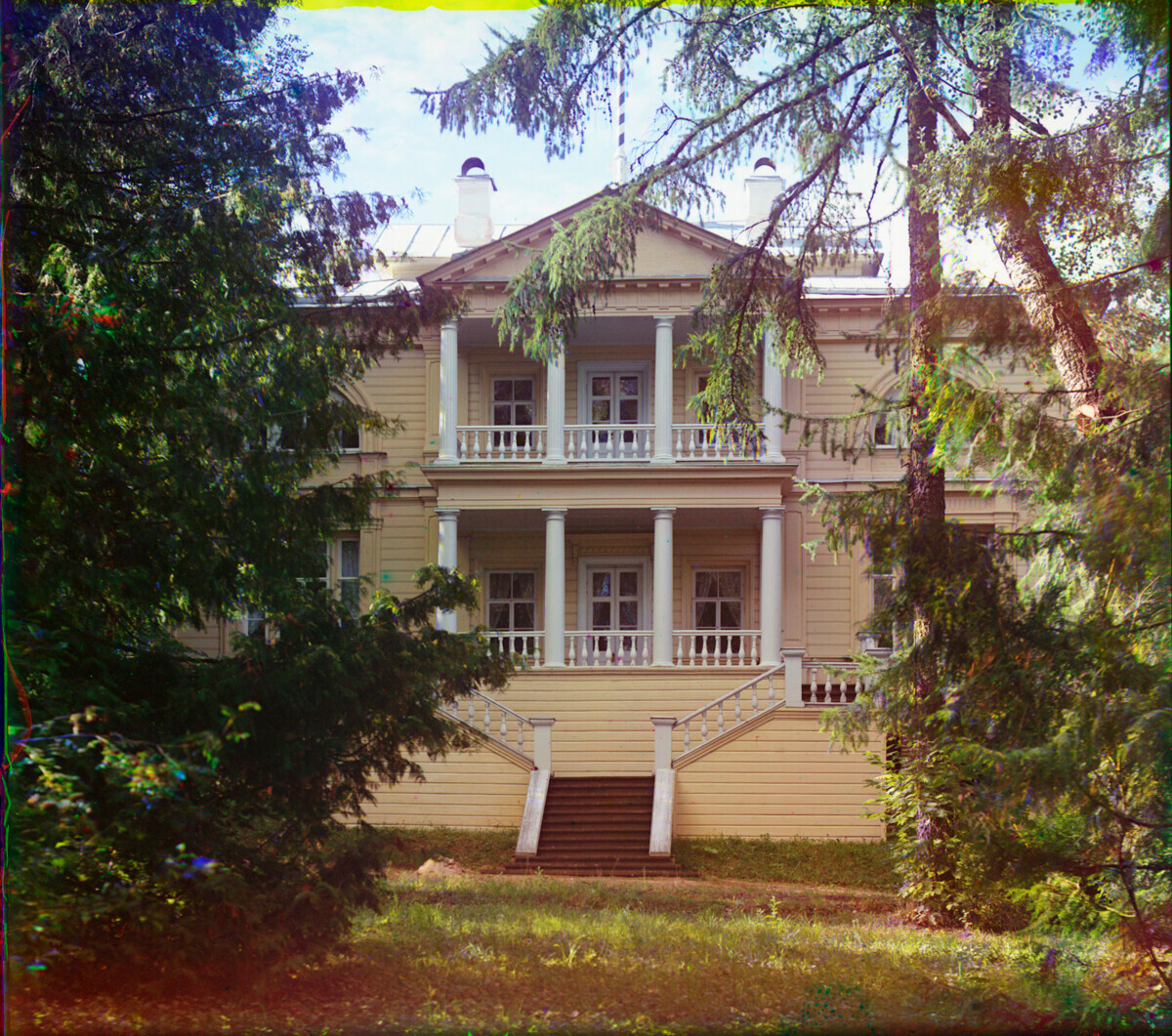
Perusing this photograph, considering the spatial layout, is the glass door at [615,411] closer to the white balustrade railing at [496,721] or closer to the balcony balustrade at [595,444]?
the balcony balustrade at [595,444]

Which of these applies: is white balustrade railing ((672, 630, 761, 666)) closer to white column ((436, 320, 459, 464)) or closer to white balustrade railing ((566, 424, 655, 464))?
white balustrade railing ((566, 424, 655, 464))

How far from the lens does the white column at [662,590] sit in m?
9.45

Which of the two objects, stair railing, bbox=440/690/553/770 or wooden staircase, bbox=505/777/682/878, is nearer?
stair railing, bbox=440/690/553/770

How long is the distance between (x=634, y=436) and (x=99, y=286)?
646 cm

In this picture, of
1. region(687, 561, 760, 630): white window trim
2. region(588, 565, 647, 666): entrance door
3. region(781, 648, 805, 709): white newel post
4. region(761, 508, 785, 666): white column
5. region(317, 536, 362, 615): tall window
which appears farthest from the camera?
region(588, 565, 647, 666): entrance door

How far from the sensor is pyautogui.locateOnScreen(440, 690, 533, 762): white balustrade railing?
557cm

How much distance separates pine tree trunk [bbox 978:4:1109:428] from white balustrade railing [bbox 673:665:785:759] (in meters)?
4.60

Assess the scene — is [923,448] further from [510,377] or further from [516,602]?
[516,602]

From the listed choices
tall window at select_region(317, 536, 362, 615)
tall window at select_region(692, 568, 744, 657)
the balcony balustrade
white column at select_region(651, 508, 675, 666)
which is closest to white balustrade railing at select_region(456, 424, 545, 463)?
the balcony balustrade

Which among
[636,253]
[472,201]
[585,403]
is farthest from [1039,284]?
[585,403]

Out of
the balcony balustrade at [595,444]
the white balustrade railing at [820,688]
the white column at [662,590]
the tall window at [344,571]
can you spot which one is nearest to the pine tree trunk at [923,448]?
the balcony balustrade at [595,444]

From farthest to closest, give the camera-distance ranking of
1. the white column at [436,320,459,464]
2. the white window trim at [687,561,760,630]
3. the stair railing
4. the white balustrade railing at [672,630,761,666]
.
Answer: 1. the white window trim at [687,561,760,630]
2. the white balustrade railing at [672,630,761,666]
3. the stair railing
4. the white column at [436,320,459,464]

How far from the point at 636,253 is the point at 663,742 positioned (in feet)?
12.7

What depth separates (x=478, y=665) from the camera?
4.27 metres
